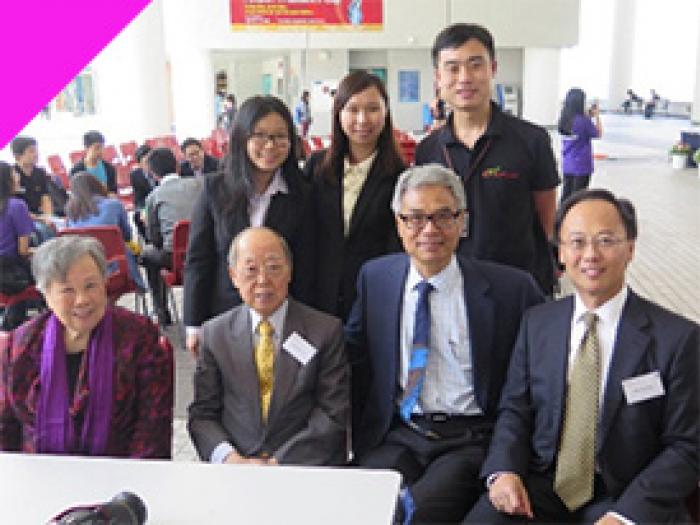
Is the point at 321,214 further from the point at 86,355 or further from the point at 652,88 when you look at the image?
the point at 652,88

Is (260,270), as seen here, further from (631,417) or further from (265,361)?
(631,417)

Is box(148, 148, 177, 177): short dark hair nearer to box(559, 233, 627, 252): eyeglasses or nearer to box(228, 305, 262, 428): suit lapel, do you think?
box(228, 305, 262, 428): suit lapel

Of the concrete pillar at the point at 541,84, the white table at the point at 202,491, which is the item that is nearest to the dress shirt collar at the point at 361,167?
the white table at the point at 202,491

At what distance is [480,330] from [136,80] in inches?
480

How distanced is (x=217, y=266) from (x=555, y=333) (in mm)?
1307

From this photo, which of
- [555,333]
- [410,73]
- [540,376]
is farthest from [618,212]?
[410,73]

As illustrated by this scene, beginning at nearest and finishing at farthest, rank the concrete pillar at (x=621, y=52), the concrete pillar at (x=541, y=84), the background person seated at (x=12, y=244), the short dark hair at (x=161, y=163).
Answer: the background person seated at (x=12, y=244)
the short dark hair at (x=161, y=163)
the concrete pillar at (x=541, y=84)
the concrete pillar at (x=621, y=52)

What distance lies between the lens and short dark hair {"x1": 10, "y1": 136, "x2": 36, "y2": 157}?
6090 millimetres

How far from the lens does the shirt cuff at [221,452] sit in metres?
2.05

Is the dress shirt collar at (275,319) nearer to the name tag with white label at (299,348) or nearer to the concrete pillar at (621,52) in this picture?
the name tag with white label at (299,348)

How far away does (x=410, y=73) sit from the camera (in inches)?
783

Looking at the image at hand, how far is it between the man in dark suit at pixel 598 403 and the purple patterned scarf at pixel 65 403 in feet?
3.47

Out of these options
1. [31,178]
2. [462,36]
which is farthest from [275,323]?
[31,178]

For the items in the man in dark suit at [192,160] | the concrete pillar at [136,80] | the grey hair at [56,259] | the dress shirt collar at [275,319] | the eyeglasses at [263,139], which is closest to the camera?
the grey hair at [56,259]
